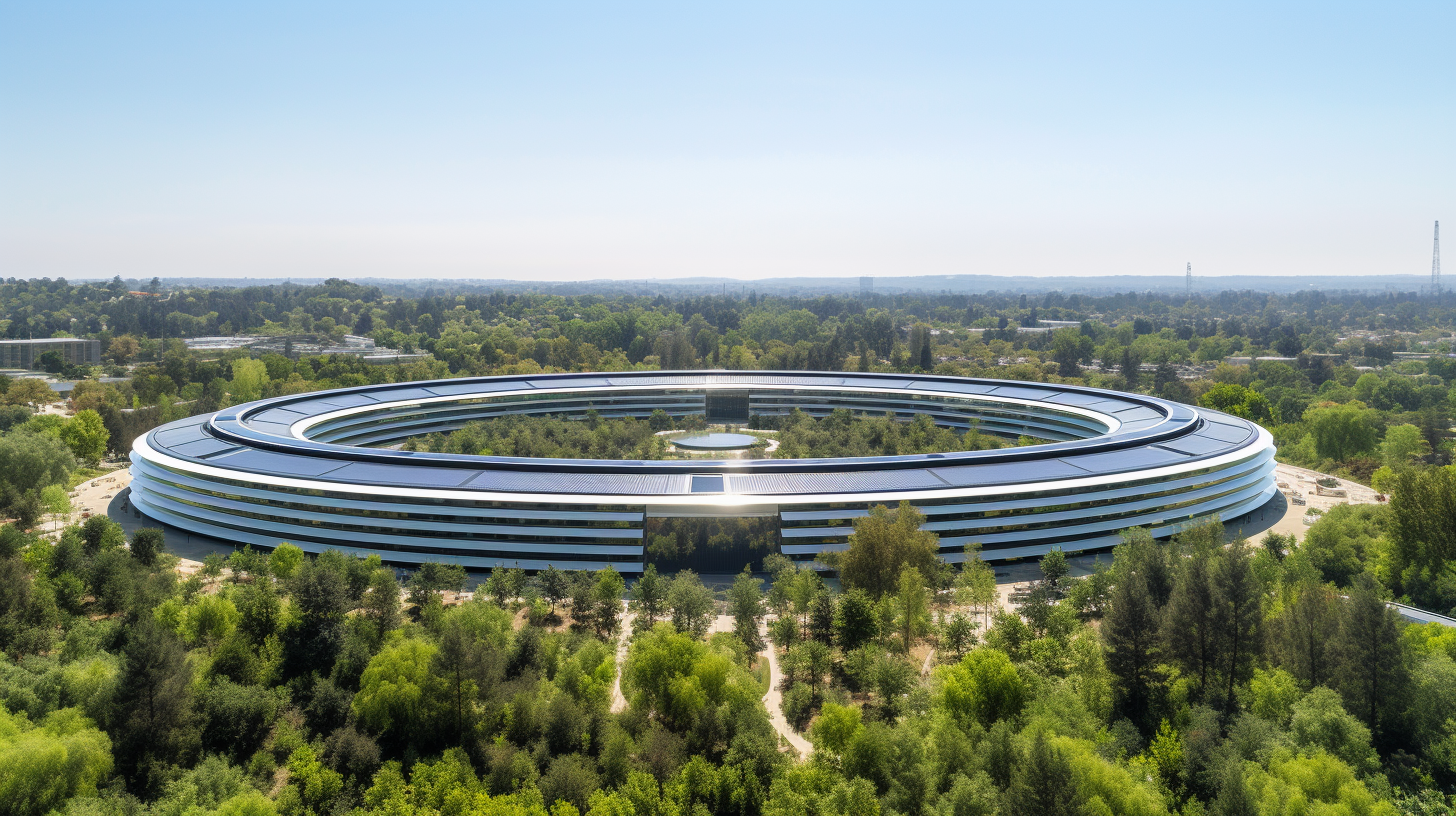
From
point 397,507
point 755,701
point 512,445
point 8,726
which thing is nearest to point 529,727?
point 755,701

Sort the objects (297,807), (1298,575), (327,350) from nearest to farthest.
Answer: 1. (297,807)
2. (1298,575)
3. (327,350)

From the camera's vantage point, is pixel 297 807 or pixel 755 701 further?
pixel 755 701

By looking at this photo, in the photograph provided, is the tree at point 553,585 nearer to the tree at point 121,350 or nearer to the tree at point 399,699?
the tree at point 399,699

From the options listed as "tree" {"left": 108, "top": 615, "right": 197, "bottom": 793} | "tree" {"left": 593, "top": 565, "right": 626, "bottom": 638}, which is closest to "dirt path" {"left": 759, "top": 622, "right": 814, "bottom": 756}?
"tree" {"left": 593, "top": 565, "right": 626, "bottom": 638}

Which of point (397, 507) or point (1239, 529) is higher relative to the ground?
point (397, 507)

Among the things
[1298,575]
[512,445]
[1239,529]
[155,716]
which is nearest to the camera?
[155,716]

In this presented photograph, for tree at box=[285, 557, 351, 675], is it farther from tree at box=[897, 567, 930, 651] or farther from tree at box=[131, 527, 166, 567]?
tree at box=[897, 567, 930, 651]

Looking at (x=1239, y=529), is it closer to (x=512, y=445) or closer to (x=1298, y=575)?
(x=1298, y=575)
